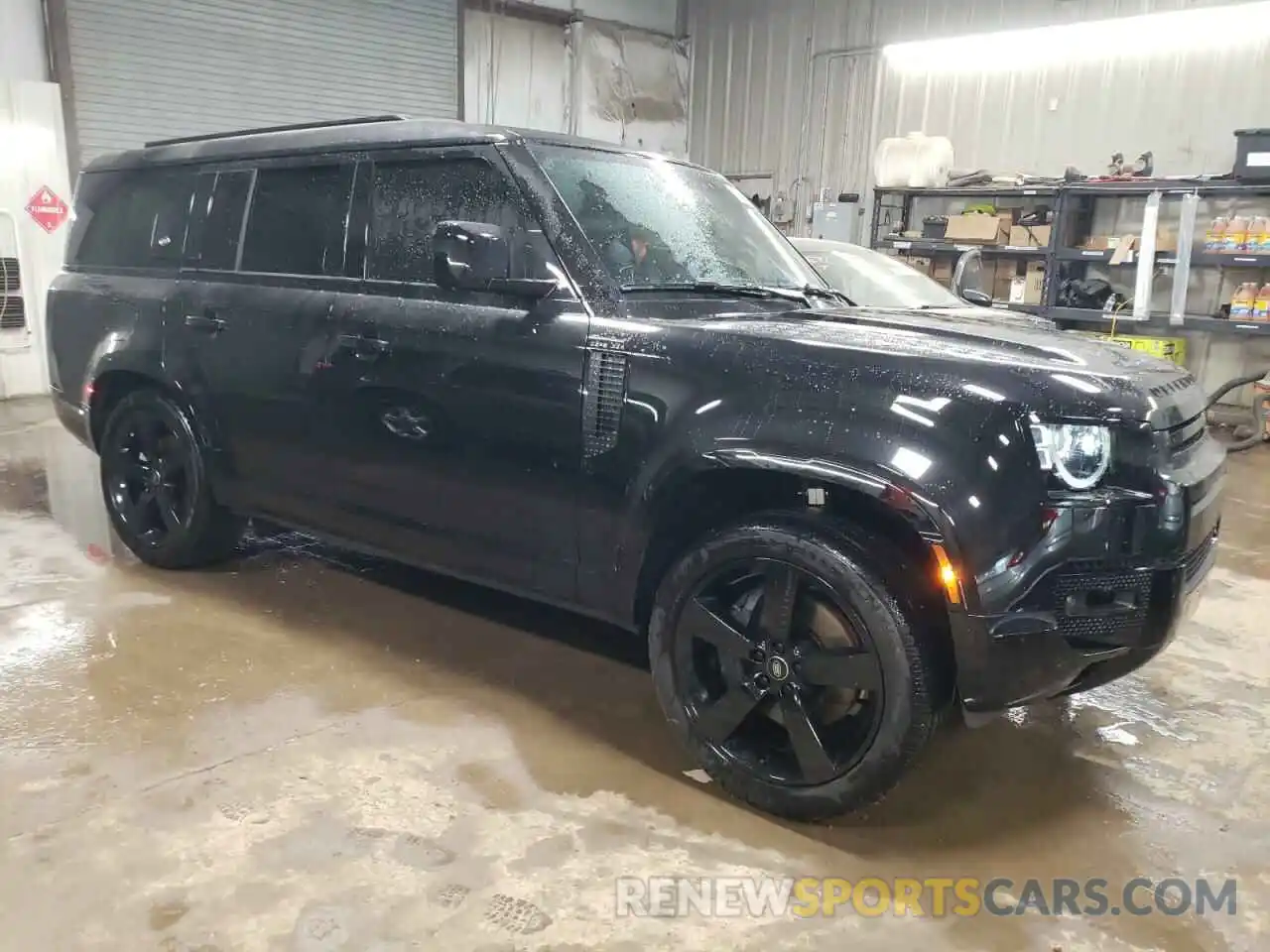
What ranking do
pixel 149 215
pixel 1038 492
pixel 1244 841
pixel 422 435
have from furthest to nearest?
pixel 149 215
pixel 422 435
pixel 1244 841
pixel 1038 492

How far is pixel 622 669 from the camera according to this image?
11.5ft

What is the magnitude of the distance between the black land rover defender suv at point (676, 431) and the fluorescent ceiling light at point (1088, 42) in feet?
25.8

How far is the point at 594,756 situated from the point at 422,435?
3.67 ft

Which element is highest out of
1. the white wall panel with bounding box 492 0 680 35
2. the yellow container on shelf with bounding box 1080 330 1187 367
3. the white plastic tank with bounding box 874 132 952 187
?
the white wall panel with bounding box 492 0 680 35

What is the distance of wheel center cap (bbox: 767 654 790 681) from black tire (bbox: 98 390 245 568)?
254cm

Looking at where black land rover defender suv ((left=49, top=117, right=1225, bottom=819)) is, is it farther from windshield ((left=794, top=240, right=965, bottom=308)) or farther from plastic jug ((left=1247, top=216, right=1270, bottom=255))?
plastic jug ((left=1247, top=216, right=1270, bottom=255))

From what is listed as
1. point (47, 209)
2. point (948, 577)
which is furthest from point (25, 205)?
point (948, 577)

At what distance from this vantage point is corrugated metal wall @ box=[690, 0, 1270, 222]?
9.39m

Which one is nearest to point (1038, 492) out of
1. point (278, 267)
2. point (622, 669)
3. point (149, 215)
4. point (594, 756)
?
point (594, 756)

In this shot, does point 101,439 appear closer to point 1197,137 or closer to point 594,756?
point 594,756

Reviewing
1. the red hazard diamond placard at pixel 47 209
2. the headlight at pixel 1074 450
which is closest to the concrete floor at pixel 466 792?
the headlight at pixel 1074 450

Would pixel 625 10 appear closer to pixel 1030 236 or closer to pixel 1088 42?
pixel 1088 42

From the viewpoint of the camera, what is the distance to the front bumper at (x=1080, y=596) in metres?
2.18

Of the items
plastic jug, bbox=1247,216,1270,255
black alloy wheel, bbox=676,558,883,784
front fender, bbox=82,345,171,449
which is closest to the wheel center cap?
black alloy wheel, bbox=676,558,883,784
